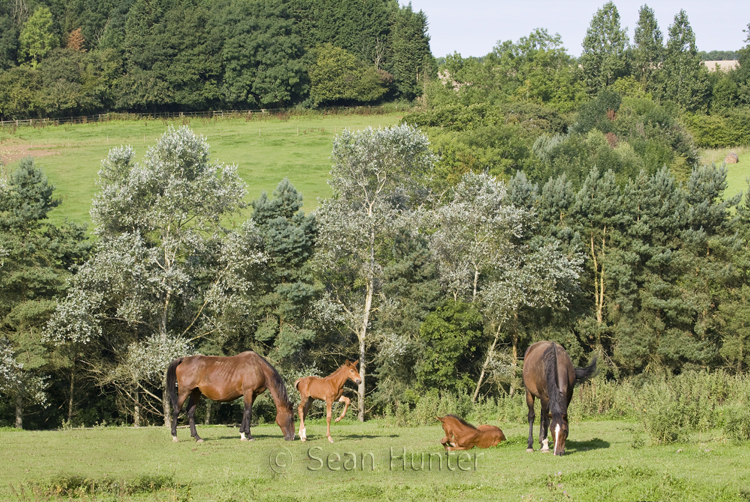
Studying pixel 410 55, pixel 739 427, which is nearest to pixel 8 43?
pixel 410 55

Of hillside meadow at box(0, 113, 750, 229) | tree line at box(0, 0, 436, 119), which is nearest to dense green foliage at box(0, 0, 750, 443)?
hillside meadow at box(0, 113, 750, 229)

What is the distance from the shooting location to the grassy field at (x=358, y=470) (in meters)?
11.2

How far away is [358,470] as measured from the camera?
13.4 meters

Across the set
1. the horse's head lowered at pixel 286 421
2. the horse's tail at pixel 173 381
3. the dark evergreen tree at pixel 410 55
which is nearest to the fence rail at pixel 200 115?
the dark evergreen tree at pixel 410 55

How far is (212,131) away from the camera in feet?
297

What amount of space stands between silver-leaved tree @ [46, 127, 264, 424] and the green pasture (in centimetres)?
2408

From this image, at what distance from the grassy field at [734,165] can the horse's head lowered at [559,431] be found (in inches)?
2340

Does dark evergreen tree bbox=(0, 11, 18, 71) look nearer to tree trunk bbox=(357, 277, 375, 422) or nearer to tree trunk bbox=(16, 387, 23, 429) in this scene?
tree trunk bbox=(16, 387, 23, 429)

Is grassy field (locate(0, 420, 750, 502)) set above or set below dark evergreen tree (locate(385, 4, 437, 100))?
below

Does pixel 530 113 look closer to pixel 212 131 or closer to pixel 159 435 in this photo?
pixel 212 131

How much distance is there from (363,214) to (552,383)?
23.6m

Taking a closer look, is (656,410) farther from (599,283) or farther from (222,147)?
(222,147)

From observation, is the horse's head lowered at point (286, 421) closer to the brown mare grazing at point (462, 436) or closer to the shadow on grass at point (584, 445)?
the brown mare grazing at point (462, 436)

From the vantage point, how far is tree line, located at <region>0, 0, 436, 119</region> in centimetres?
9600
